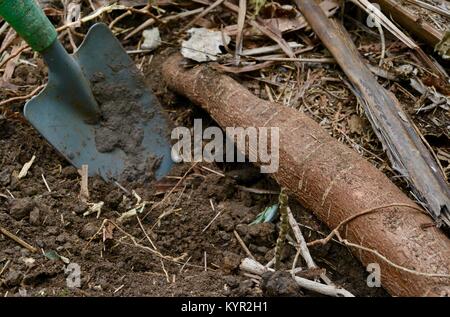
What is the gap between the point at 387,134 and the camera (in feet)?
7.66

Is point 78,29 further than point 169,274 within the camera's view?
Yes

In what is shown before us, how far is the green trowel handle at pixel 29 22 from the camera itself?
2.39m

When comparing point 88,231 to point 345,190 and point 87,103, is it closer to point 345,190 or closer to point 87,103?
point 87,103

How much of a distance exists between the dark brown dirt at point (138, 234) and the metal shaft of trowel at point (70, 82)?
210 millimetres

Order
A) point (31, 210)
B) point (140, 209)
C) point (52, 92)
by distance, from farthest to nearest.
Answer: point (52, 92)
point (140, 209)
point (31, 210)

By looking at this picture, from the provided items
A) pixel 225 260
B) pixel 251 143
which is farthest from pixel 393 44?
pixel 225 260

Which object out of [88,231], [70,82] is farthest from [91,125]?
[88,231]

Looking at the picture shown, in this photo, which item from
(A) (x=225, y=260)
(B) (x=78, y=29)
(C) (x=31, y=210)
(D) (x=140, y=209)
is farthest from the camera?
(B) (x=78, y=29)

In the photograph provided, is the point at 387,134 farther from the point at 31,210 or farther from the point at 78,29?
the point at 78,29

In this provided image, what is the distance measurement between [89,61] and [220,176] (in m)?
0.76

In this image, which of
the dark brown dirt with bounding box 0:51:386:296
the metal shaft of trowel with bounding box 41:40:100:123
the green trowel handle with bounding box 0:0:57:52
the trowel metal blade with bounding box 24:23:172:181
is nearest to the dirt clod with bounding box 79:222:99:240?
the dark brown dirt with bounding box 0:51:386:296

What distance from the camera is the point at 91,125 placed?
9.05ft

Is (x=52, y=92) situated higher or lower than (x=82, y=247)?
higher

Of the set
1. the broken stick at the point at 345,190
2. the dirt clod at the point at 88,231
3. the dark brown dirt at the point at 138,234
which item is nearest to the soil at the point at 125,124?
the dark brown dirt at the point at 138,234
